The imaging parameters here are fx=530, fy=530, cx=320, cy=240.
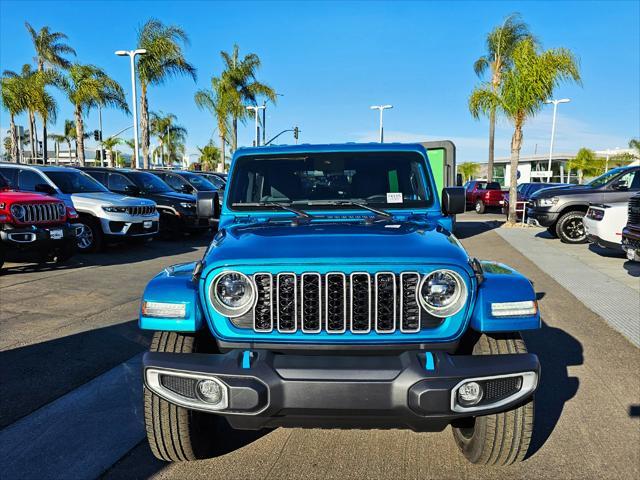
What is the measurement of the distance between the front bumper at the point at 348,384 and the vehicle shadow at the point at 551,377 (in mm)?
1055

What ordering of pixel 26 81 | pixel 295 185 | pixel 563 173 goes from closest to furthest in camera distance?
pixel 295 185, pixel 26 81, pixel 563 173

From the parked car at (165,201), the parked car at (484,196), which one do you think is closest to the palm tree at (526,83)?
the parked car at (484,196)

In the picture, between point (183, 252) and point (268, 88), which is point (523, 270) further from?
point (268, 88)

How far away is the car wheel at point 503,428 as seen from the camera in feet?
9.05

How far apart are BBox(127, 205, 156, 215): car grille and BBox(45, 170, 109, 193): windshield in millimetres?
1085

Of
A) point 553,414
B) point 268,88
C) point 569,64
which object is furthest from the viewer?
point 268,88

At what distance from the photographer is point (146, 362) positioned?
2.62 meters

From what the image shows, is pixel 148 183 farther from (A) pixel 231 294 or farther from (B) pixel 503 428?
(B) pixel 503 428

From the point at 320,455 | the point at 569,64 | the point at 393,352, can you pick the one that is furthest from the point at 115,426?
the point at 569,64

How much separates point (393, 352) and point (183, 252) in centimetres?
988

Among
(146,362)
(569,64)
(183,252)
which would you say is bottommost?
(183,252)

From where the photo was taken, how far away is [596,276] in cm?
904

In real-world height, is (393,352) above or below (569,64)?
below

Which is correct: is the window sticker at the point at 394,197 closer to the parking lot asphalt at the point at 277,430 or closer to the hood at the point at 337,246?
the hood at the point at 337,246
